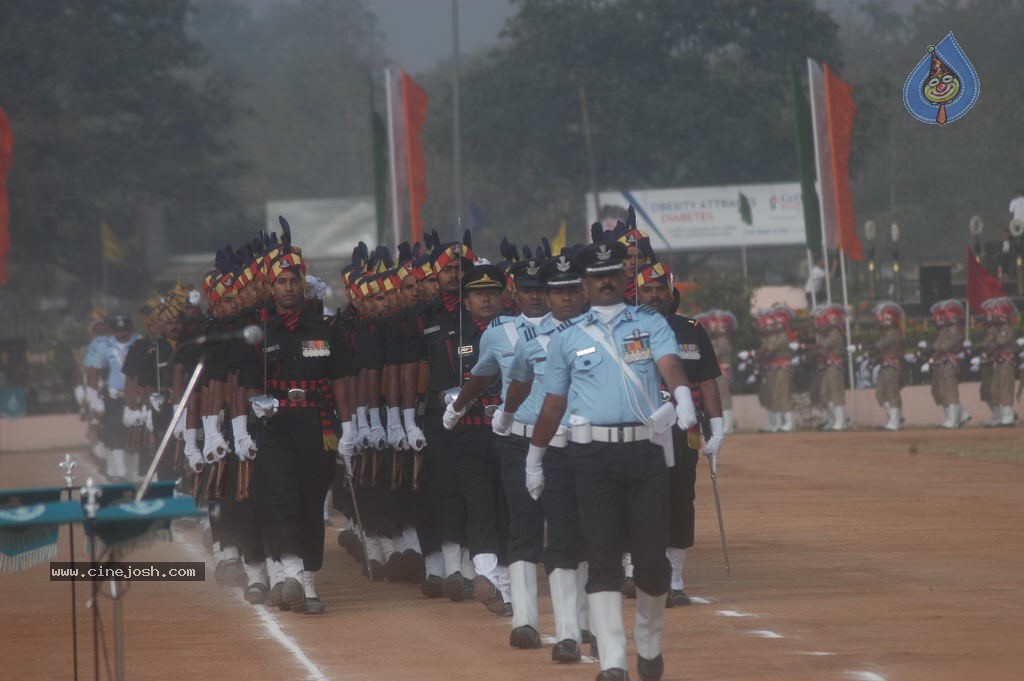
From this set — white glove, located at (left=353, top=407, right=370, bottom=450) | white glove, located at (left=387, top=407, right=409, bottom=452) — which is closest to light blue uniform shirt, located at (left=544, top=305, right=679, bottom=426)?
white glove, located at (left=387, top=407, right=409, bottom=452)

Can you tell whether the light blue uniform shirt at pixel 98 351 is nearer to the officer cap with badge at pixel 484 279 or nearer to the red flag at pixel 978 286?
the officer cap with badge at pixel 484 279

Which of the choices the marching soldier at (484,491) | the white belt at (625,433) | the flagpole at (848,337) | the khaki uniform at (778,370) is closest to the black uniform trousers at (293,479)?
the marching soldier at (484,491)

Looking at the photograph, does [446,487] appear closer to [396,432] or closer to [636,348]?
[396,432]

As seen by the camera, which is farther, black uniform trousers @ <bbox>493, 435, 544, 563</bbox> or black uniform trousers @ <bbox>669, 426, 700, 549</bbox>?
black uniform trousers @ <bbox>669, 426, 700, 549</bbox>

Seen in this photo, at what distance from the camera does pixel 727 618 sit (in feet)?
38.5

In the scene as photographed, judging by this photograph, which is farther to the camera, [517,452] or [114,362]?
[114,362]

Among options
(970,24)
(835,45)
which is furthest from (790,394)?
(835,45)

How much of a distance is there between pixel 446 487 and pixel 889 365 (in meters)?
20.2

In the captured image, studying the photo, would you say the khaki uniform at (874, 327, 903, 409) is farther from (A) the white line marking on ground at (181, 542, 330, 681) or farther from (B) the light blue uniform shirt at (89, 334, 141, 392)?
(A) the white line marking on ground at (181, 542, 330, 681)

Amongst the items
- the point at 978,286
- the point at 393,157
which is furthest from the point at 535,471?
the point at 978,286

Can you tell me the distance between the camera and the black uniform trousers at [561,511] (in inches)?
397

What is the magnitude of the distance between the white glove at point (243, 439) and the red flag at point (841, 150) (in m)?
22.4

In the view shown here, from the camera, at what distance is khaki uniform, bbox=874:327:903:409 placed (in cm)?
3228

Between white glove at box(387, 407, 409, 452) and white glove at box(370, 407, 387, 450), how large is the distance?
1.01ft
